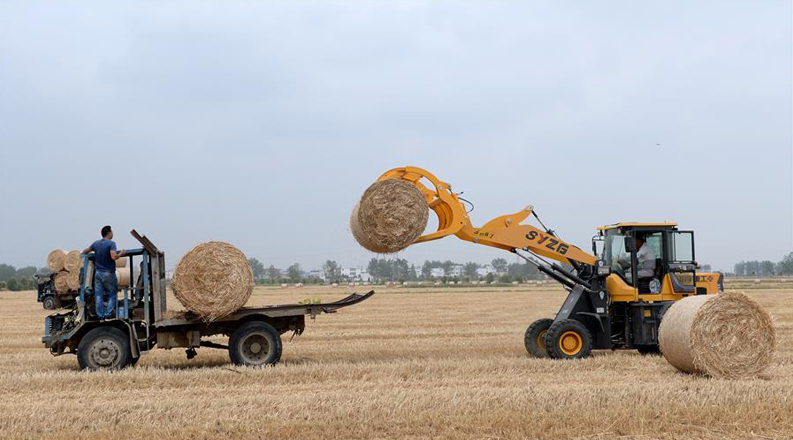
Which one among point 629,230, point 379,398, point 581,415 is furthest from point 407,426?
point 629,230

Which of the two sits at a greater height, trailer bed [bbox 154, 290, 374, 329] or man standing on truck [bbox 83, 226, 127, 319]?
man standing on truck [bbox 83, 226, 127, 319]

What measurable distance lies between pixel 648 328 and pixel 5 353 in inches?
442

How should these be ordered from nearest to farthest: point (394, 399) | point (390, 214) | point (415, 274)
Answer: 1. point (394, 399)
2. point (390, 214)
3. point (415, 274)

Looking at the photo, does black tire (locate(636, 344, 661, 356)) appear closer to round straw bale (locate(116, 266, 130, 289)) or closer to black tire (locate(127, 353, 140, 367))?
black tire (locate(127, 353, 140, 367))

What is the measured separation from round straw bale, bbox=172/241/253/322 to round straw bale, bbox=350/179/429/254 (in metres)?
1.90

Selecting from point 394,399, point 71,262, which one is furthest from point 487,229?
point 71,262

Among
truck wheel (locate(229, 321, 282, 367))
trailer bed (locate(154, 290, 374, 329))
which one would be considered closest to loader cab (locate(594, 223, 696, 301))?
trailer bed (locate(154, 290, 374, 329))

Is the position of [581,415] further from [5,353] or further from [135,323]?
[5,353]

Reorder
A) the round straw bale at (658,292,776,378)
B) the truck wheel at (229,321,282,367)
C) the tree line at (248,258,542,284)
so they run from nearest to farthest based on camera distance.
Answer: the round straw bale at (658,292,776,378) → the truck wheel at (229,321,282,367) → the tree line at (248,258,542,284)

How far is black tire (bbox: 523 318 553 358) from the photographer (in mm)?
12977

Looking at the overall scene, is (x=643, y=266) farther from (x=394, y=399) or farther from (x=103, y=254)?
(x=103, y=254)

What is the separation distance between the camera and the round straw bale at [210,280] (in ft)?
37.0

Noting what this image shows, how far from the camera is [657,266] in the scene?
13.0 meters

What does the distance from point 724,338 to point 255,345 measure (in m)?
6.48
